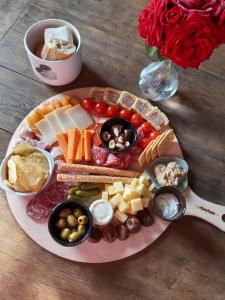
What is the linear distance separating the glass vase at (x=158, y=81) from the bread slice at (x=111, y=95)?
0.29 ft

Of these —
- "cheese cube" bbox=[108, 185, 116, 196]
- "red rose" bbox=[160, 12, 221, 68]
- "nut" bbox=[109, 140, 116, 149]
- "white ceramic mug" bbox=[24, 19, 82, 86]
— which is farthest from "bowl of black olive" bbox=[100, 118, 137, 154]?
"red rose" bbox=[160, 12, 221, 68]

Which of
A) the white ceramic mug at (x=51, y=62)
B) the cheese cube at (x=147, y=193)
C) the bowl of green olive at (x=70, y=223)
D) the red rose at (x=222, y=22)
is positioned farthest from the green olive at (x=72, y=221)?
the red rose at (x=222, y=22)

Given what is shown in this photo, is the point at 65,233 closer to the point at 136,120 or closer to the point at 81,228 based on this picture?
the point at 81,228

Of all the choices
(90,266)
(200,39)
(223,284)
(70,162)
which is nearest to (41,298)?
(90,266)

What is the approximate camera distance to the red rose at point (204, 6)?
0.77 meters

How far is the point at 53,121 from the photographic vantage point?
3.83ft

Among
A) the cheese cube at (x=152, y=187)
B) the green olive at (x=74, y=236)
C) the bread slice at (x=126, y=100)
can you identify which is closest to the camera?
the green olive at (x=74, y=236)

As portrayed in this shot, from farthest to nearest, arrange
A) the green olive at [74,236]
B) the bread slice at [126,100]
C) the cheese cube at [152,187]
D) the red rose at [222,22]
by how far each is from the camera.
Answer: the bread slice at [126,100]
the cheese cube at [152,187]
the green olive at [74,236]
the red rose at [222,22]

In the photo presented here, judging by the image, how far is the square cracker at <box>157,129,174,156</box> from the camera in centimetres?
112

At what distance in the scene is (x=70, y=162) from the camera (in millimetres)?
Result: 1123

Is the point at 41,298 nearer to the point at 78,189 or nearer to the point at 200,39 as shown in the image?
the point at 78,189

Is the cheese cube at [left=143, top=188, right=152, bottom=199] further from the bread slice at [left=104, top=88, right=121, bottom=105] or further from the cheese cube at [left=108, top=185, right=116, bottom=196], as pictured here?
the bread slice at [left=104, top=88, right=121, bottom=105]

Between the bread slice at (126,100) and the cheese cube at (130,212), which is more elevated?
the bread slice at (126,100)

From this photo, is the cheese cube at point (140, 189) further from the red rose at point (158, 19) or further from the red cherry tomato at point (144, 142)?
the red rose at point (158, 19)
